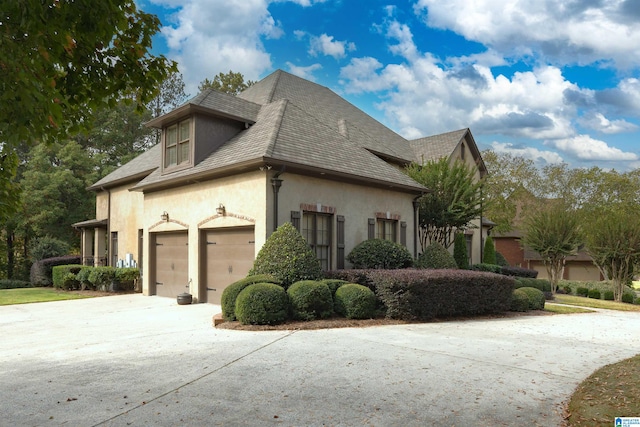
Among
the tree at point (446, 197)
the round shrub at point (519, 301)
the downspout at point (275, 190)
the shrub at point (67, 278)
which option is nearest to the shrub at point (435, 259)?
the round shrub at point (519, 301)

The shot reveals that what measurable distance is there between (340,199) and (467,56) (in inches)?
352

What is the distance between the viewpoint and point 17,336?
31.7 feet

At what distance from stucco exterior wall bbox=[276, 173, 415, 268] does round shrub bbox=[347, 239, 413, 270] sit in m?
0.43

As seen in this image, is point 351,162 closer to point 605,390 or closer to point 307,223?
point 307,223

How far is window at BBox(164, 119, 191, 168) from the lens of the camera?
1570cm

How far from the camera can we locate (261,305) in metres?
9.80

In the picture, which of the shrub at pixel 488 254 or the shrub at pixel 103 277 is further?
the shrub at pixel 488 254

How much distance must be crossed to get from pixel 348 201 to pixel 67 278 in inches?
564

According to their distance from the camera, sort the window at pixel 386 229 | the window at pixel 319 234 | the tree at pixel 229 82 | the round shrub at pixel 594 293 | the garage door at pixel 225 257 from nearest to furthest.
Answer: the garage door at pixel 225 257 → the window at pixel 319 234 → the window at pixel 386 229 → the round shrub at pixel 594 293 → the tree at pixel 229 82

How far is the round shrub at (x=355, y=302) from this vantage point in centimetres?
1069

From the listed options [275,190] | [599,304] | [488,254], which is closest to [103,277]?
[275,190]

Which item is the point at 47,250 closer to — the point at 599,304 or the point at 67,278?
the point at 67,278

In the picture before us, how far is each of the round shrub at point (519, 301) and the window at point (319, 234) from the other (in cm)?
578

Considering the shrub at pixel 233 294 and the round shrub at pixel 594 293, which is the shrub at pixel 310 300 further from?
the round shrub at pixel 594 293
